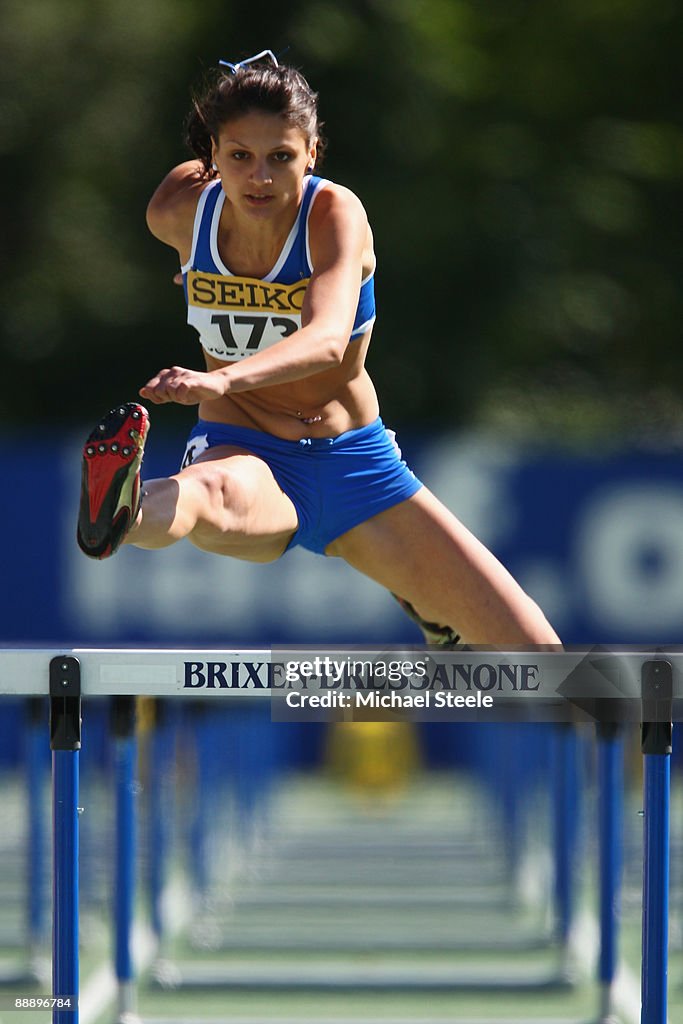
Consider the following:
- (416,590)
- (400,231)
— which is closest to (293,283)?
(416,590)

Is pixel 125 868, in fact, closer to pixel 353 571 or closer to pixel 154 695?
pixel 154 695

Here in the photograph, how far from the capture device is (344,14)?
1848cm

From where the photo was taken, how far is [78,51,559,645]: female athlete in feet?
13.6

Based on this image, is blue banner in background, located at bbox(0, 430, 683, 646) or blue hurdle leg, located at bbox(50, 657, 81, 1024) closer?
blue hurdle leg, located at bbox(50, 657, 81, 1024)

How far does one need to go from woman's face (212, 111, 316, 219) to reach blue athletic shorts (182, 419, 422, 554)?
1.92 feet

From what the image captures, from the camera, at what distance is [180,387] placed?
369 centimetres

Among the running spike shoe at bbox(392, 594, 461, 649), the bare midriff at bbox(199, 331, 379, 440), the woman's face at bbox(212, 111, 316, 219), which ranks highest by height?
the woman's face at bbox(212, 111, 316, 219)

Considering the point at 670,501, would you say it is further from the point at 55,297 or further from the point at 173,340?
the point at 55,297

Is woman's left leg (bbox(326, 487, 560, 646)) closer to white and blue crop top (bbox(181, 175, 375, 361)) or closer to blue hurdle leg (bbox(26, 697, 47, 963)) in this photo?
white and blue crop top (bbox(181, 175, 375, 361))

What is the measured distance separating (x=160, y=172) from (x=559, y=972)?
44.8 ft

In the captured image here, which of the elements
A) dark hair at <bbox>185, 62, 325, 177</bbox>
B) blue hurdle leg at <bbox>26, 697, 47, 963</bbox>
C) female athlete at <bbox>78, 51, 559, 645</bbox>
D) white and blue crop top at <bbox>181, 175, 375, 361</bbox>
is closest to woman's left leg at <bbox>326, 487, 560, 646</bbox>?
female athlete at <bbox>78, 51, 559, 645</bbox>

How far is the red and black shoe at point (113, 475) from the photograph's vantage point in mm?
3775

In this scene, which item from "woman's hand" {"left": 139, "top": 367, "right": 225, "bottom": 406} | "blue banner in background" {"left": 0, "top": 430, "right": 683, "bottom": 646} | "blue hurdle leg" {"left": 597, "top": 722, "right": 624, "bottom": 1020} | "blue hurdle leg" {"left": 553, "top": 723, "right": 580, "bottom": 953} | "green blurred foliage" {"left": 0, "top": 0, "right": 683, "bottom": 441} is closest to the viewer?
"woman's hand" {"left": 139, "top": 367, "right": 225, "bottom": 406}

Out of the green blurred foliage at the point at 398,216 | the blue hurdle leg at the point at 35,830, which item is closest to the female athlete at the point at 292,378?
the blue hurdle leg at the point at 35,830
